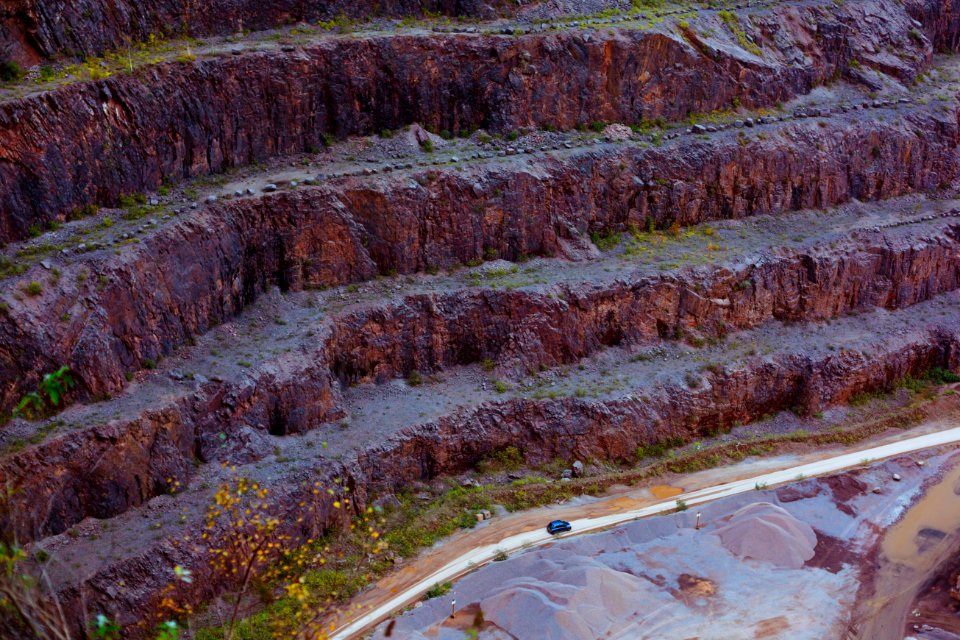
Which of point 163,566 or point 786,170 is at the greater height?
point 786,170

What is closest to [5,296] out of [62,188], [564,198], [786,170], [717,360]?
[62,188]

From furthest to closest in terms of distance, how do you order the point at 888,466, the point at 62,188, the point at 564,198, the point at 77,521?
the point at 564,198
the point at 888,466
the point at 62,188
the point at 77,521

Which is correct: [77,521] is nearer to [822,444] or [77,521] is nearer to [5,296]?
[5,296]

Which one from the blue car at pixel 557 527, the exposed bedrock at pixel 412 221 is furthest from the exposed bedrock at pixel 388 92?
the blue car at pixel 557 527

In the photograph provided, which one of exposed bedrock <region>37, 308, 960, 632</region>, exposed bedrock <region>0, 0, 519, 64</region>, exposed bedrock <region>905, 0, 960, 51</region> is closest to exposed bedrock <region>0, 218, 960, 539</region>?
exposed bedrock <region>37, 308, 960, 632</region>

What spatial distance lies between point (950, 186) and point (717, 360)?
21.5m

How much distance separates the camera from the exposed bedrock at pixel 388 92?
34938 millimetres

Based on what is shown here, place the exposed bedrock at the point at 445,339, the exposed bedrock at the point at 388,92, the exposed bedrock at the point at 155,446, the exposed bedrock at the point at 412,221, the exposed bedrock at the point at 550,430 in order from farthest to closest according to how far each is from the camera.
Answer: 1. the exposed bedrock at the point at 388,92
2. the exposed bedrock at the point at 412,221
3. the exposed bedrock at the point at 445,339
4. the exposed bedrock at the point at 550,430
5. the exposed bedrock at the point at 155,446

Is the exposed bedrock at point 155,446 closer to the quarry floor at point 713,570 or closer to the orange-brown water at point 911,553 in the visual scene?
the quarry floor at point 713,570

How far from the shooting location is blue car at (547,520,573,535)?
36.5 meters

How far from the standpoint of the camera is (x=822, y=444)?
143 feet

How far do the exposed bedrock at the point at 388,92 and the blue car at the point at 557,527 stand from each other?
792 inches

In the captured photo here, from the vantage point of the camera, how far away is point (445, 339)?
137 ft

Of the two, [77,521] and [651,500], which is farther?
[651,500]
